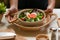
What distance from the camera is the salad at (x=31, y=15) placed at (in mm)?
1411

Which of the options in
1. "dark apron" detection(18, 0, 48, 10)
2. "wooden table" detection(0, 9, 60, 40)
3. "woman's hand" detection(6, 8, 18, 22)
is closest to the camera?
"wooden table" detection(0, 9, 60, 40)

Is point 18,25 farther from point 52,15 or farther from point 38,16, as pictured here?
point 52,15

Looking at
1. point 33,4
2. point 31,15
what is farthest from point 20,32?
point 33,4

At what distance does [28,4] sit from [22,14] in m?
0.42

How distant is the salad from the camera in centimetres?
141

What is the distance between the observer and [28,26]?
140 cm

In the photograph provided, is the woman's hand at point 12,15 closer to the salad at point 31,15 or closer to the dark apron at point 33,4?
the salad at point 31,15

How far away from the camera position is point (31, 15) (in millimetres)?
1435

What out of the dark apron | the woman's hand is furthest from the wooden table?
the dark apron

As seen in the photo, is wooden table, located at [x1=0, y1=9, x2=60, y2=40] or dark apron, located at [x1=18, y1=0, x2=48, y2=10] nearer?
wooden table, located at [x1=0, y1=9, x2=60, y2=40]

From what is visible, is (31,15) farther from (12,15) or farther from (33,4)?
(33,4)

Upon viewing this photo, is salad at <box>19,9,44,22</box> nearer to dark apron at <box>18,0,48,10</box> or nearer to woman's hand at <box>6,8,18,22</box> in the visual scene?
woman's hand at <box>6,8,18,22</box>

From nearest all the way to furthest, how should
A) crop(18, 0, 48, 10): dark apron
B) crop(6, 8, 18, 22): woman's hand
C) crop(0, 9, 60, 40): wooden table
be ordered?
1. crop(0, 9, 60, 40): wooden table
2. crop(6, 8, 18, 22): woman's hand
3. crop(18, 0, 48, 10): dark apron

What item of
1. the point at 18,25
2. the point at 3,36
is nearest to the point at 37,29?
the point at 18,25
